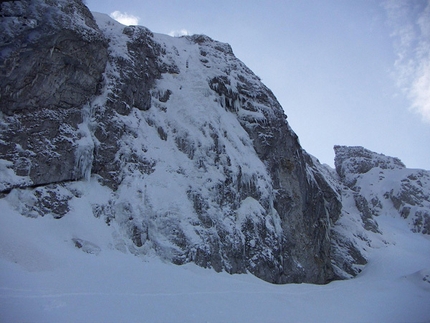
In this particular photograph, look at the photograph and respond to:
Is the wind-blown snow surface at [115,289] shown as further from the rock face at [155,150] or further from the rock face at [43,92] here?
the rock face at [43,92]

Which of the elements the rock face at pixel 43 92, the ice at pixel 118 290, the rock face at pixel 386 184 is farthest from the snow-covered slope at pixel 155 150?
the rock face at pixel 386 184

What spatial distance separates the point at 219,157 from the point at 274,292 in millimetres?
9908

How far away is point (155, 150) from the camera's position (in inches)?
916

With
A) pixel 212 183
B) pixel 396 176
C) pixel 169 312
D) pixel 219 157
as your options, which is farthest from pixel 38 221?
pixel 396 176

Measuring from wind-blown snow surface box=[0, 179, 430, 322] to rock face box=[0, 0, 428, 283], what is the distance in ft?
2.55

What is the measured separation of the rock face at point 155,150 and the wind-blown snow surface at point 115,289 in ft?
2.55

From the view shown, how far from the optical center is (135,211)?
19.4 metres

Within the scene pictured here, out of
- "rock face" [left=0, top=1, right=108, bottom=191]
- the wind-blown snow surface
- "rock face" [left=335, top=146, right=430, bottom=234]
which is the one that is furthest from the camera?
"rock face" [left=335, top=146, right=430, bottom=234]

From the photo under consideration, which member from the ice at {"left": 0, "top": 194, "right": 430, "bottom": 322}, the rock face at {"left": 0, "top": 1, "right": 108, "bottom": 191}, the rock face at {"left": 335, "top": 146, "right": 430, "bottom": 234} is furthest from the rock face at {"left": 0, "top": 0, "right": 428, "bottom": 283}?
the rock face at {"left": 335, "top": 146, "right": 430, "bottom": 234}

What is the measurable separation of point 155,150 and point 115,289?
35.9 feet

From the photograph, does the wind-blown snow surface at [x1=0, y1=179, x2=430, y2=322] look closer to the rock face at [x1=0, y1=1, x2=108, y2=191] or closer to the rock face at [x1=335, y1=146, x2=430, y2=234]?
the rock face at [x1=0, y1=1, x2=108, y2=191]

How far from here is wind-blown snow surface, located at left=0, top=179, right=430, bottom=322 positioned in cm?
1207

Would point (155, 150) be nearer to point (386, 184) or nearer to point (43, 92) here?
point (43, 92)

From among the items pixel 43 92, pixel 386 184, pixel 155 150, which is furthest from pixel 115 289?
pixel 386 184
